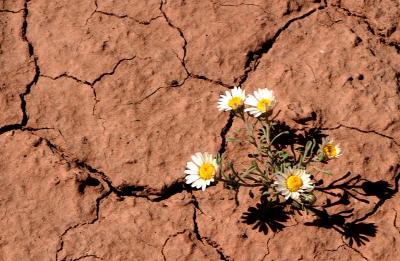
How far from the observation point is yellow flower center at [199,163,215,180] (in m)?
3.37

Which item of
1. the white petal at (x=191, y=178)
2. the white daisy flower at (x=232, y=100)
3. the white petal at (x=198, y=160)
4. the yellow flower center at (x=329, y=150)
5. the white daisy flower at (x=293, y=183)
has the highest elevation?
the white daisy flower at (x=232, y=100)

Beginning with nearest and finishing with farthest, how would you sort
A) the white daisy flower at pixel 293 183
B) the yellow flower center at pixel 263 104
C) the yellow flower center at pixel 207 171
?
the white daisy flower at pixel 293 183 < the yellow flower center at pixel 207 171 < the yellow flower center at pixel 263 104

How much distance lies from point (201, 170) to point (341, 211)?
98 centimetres

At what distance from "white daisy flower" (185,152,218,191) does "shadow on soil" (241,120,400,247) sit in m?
0.38

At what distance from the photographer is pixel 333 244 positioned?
11.1 ft

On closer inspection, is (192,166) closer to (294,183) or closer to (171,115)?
(171,115)

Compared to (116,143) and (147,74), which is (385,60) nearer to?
(147,74)

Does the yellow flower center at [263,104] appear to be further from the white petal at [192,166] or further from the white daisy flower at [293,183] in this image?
the white petal at [192,166]

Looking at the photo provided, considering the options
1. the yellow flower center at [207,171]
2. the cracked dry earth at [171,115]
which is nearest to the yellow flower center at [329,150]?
the cracked dry earth at [171,115]

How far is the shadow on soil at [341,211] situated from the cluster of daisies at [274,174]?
153 mm

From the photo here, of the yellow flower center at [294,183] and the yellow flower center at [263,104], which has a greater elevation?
the yellow flower center at [263,104]

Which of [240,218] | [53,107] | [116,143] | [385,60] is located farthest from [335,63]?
[53,107]

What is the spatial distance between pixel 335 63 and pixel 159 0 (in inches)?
60.8

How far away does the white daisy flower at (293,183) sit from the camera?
327 cm
